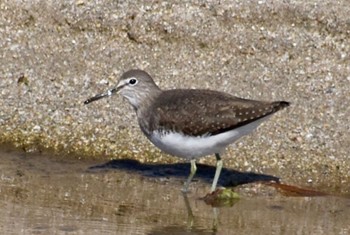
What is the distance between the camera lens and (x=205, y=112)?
29.1 feet

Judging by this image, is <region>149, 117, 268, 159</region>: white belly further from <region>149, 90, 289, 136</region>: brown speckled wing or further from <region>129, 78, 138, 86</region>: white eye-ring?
<region>129, 78, 138, 86</region>: white eye-ring

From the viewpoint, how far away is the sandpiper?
8703 mm

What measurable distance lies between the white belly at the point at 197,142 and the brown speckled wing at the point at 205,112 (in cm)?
5

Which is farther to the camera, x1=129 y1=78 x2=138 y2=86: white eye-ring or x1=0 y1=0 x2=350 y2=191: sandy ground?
x1=0 y1=0 x2=350 y2=191: sandy ground

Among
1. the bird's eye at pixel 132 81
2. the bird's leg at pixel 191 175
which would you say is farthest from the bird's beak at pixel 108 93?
the bird's leg at pixel 191 175

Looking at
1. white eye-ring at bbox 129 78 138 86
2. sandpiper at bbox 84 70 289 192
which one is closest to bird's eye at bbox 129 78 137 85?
white eye-ring at bbox 129 78 138 86

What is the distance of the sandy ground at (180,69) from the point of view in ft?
32.2

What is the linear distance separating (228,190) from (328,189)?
100cm

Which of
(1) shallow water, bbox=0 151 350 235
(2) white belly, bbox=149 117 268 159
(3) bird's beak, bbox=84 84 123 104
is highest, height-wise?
(3) bird's beak, bbox=84 84 123 104

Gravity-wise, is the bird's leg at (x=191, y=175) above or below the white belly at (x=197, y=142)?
below

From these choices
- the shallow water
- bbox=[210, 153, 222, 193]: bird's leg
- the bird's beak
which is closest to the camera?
the shallow water

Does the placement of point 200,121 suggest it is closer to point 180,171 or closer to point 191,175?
point 191,175

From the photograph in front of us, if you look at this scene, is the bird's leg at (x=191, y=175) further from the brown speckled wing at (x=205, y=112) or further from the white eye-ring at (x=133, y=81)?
the white eye-ring at (x=133, y=81)

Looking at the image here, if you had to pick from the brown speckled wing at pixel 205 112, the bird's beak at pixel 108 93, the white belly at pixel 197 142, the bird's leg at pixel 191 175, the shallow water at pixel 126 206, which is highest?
the bird's beak at pixel 108 93
